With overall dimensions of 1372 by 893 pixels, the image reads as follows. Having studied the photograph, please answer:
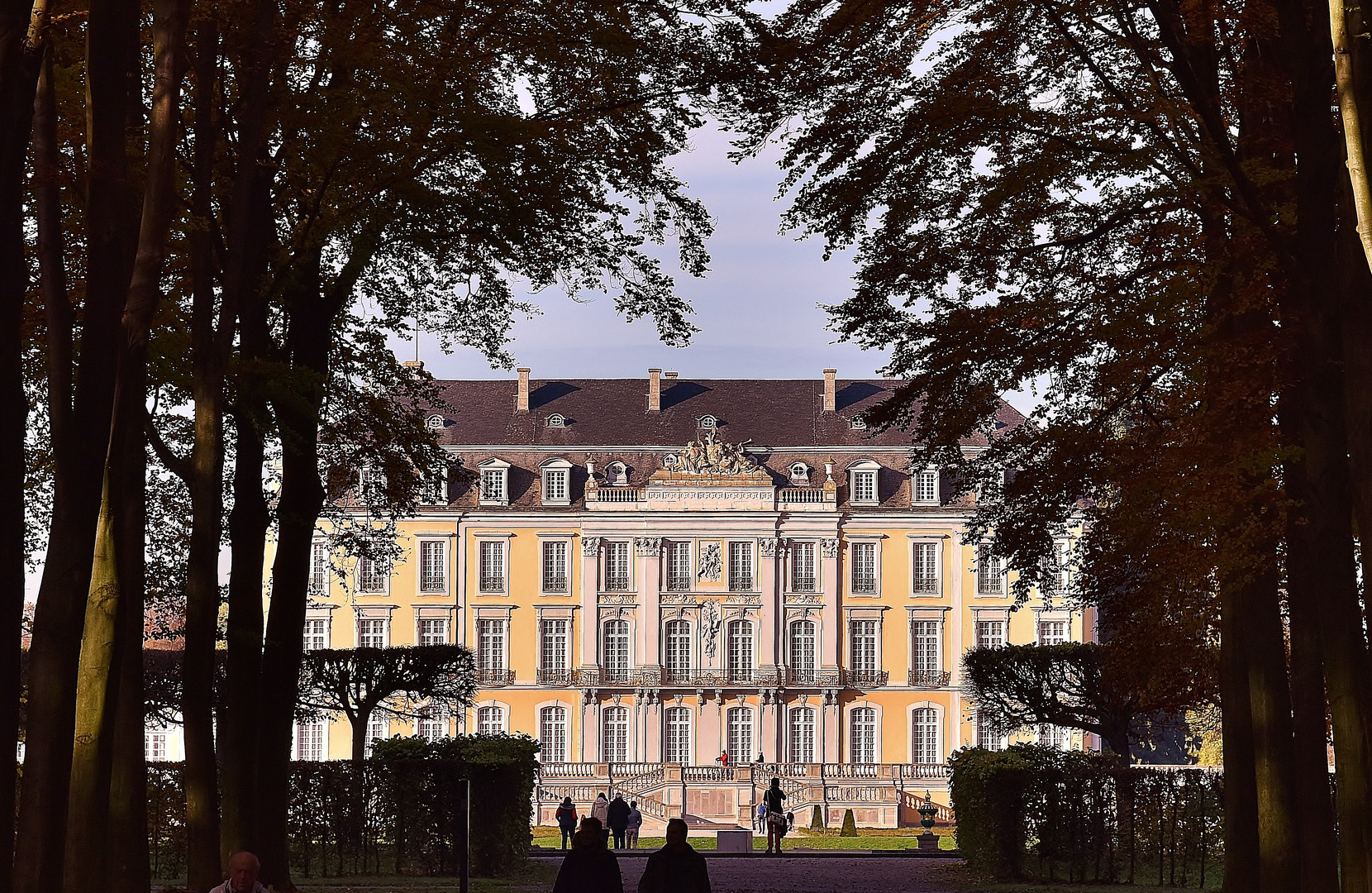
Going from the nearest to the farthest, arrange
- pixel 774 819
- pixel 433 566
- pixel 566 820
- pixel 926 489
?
pixel 774 819
pixel 566 820
pixel 433 566
pixel 926 489

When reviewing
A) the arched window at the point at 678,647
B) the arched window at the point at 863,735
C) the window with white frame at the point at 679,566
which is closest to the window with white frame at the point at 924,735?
the arched window at the point at 863,735

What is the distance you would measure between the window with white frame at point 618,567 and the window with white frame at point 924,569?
1039cm

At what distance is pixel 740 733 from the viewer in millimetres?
60906

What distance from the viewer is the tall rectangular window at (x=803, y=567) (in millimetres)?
62656

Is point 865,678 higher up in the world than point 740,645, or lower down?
lower down

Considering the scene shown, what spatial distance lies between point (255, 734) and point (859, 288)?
6981mm

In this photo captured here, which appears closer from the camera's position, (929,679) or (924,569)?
(929,679)

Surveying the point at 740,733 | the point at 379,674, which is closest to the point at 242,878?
the point at 379,674

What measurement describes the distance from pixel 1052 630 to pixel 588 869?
179ft

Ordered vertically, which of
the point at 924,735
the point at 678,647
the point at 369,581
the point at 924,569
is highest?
the point at 924,569

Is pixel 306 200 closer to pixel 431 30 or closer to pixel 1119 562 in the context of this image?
pixel 431 30

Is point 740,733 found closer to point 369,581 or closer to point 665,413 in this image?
point 665,413

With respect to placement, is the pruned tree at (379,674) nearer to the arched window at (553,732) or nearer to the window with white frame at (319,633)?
the arched window at (553,732)

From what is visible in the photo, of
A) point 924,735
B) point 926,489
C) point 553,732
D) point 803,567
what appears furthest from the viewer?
point 926,489
